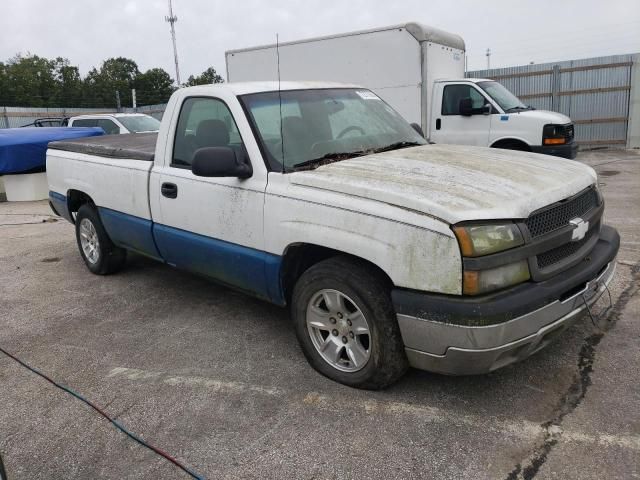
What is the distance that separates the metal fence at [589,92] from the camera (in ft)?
53.3

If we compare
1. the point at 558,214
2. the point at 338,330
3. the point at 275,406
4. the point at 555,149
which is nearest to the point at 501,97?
the point at 555,149

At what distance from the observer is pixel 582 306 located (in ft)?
10.2

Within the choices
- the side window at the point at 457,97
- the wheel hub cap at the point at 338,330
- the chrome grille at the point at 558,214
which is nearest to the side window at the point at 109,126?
the side window at the point at 457,97

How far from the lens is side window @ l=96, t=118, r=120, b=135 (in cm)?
1330

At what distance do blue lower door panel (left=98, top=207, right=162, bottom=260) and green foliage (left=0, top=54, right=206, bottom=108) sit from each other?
3769 cm

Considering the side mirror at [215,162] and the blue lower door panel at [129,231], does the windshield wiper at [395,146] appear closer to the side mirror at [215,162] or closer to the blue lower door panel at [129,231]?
the side mirror at [215,162]

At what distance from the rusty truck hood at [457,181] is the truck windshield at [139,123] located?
10.7m

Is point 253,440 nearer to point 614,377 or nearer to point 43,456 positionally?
point 43,456

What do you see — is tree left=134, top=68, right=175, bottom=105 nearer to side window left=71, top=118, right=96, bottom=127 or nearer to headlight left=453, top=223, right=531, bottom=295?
side window left=71, top=118, right=96, bottom=127

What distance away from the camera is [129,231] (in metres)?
4.95

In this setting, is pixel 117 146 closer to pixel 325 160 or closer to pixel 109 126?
pixel 325 160

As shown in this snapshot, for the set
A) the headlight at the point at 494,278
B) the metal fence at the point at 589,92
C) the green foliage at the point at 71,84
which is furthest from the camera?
the green foliage at the point at 71,84

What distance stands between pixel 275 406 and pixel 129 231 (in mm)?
2507

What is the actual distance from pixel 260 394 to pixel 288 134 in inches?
67.1
